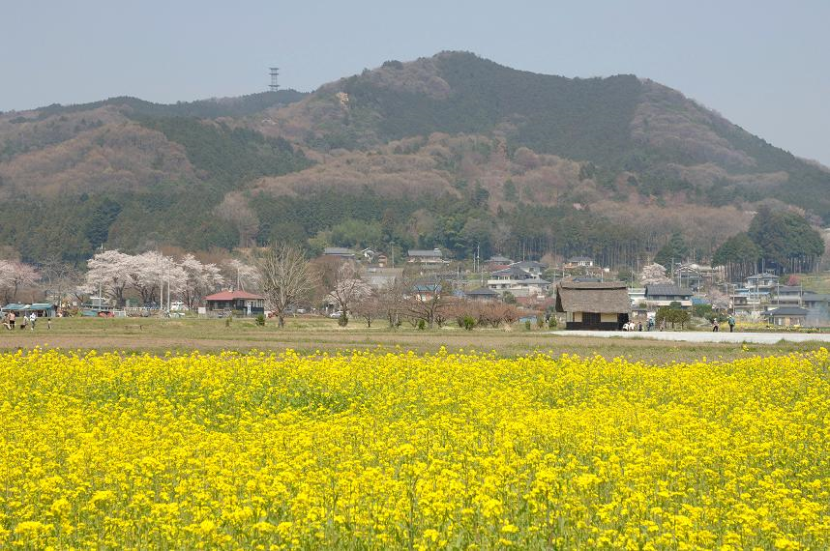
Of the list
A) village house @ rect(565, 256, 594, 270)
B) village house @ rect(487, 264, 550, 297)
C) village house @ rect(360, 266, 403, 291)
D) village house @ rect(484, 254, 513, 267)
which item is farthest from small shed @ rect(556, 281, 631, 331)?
A: village house @ rect(484, 254, 513, 267)

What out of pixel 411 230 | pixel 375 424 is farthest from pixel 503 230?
pixel 375 424

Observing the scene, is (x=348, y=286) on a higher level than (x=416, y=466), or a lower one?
higher

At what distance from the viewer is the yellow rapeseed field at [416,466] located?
7043 mm

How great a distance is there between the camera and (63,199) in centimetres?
15362

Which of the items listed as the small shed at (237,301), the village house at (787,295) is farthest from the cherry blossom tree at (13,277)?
the village house at (787,295)

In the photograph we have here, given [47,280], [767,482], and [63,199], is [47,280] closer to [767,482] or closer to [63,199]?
[63,199]

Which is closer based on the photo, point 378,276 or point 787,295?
point 378,276

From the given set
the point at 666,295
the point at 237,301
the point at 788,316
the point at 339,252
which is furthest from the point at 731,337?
the point at 339,252

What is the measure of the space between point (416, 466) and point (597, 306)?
153 ft

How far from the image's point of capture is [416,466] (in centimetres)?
793

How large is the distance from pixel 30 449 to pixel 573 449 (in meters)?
5.26

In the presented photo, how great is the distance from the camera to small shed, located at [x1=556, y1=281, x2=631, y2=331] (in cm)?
5325

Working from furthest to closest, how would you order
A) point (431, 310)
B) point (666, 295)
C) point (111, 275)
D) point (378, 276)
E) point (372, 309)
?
point (378, 276), point (666, 295), point (111, 275), point (372, 309), point (431, 310)

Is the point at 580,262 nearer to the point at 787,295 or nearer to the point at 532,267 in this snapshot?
the point at 532,267
